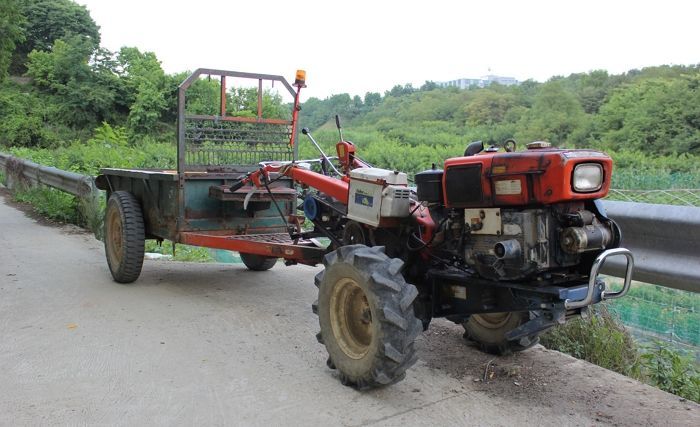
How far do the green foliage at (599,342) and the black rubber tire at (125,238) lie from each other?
4322 millimetres

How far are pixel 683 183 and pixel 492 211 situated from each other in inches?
1361

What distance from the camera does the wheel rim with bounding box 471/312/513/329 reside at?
441 centimetres

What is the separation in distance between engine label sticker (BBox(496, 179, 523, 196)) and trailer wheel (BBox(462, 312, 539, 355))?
1118 mm

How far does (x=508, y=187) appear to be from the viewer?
11.3ft

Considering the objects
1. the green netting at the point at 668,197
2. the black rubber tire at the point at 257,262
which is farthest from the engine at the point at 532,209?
the green netting at the point at 668,197

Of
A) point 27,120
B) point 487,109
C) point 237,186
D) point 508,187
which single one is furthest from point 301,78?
point 487,109

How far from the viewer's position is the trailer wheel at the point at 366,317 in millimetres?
3568

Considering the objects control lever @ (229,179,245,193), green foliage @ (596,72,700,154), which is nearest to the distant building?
green foliage @ (596,72,700,154)

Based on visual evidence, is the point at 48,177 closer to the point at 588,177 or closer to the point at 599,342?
the point at 599,342

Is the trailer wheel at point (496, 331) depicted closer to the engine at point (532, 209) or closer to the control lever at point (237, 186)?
the engine at point (532, 209)

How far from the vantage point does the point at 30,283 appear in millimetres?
6805

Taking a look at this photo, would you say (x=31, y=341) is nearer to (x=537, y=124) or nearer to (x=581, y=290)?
(x=581, y=290)

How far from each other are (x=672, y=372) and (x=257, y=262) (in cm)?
482

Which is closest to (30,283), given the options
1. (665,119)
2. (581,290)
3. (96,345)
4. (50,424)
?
(96,345)
